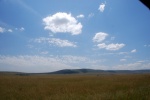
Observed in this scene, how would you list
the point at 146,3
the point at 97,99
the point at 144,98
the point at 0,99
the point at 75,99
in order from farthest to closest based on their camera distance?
the point at 0,99, the point at 75,99, the point at 97,99, the point at 144,98, the point at 146,3

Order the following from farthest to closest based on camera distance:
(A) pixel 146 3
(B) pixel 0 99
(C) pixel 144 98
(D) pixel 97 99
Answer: (B) pixel 0 99, (D) pixel 97 99, (C) pixel 144 98, (A) pixel 146 3

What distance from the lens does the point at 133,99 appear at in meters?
9.53

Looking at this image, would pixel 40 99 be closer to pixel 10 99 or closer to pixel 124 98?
pixel 10 99

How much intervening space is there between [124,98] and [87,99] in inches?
77.2

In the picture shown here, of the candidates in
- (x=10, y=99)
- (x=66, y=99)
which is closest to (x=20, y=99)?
(x=10, y=99)

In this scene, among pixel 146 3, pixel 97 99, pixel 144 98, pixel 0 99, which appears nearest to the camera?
pixel 146 3

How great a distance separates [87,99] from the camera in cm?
1070

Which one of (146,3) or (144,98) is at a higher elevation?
(146,3)

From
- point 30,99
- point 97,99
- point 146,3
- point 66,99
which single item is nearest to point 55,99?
point 66,99

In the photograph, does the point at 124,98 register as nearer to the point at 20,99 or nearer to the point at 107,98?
the point at 107,98

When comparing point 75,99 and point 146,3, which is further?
point 75,99

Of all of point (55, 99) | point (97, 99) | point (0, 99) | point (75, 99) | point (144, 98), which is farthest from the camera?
point (0, 99)

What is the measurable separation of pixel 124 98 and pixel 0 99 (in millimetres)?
7455

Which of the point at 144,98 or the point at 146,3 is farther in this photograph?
the point at 144,98
